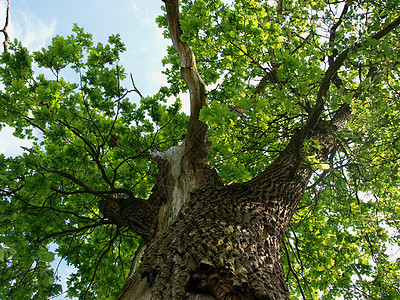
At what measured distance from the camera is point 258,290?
66.2 inches

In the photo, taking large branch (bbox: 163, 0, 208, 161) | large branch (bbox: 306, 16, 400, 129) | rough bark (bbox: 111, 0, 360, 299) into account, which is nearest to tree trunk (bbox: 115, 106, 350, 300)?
rough bark (bbox: 111, 0, 360, 299)

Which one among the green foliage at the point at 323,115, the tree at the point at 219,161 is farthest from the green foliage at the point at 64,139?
the green foliage at the point at 323,115

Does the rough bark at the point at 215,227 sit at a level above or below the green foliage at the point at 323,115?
below

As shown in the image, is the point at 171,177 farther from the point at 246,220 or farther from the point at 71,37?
the point at 71,37

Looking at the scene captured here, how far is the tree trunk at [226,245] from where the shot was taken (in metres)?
1.77

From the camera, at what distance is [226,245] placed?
2.10 meters

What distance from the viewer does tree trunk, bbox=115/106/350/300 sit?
5.81 ft

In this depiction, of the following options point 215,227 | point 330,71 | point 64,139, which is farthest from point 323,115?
point 64,139

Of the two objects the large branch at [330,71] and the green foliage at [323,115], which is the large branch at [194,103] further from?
the large branch at [330,71]

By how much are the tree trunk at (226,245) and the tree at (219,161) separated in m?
0.01

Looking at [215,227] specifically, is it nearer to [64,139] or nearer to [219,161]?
[219,161]

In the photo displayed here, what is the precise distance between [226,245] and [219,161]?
2565 millimetres

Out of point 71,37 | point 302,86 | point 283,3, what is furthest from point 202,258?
point 283,3

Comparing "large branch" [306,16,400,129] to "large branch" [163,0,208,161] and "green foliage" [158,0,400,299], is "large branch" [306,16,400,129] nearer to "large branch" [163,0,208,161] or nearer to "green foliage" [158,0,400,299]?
"green foliage" [158,0,400,299]
